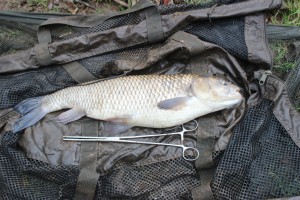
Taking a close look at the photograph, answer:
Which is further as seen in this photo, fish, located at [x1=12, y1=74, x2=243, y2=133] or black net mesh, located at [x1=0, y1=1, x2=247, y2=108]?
black net mesh, located at [x1=0, y1=1, x2=247, y2=108]

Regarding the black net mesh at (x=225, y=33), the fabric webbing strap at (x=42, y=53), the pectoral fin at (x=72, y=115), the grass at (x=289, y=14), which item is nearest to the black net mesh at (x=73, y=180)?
the pectoral fin at (x=72, y=115)

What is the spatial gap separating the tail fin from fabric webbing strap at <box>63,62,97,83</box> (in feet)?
1.03

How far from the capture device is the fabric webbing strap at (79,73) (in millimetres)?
3197

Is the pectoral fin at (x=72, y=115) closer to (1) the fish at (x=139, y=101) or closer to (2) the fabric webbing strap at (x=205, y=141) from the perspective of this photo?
(1) the fish at (x=139, y=101)

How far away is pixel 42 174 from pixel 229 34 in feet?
5.70

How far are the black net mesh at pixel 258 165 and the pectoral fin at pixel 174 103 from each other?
17.0 inches

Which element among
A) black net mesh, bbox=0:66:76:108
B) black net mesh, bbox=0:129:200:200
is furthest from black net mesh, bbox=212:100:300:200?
black net mesh, bbox=0:66:76:108

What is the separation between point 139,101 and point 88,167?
0.62 metres

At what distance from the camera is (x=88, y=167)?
302 cm

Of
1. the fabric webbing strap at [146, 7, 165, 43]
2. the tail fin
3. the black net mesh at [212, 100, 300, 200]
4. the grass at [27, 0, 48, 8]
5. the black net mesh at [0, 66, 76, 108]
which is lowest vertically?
the black net mesh at [212, 100, 300, 200]

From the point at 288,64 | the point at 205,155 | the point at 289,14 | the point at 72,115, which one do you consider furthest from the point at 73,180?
the point at 289,14

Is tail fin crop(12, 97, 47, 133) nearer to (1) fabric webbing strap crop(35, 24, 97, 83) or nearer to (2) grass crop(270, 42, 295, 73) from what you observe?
(1) fabric webbing strap crop(35, 24, 97, 83)

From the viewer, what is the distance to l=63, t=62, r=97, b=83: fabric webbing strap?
320 cm

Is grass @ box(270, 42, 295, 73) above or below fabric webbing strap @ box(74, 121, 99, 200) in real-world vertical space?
above
